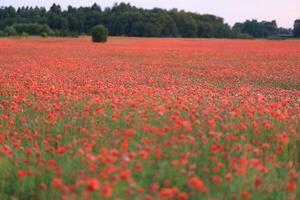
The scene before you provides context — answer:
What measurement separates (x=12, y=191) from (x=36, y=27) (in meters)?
75.2

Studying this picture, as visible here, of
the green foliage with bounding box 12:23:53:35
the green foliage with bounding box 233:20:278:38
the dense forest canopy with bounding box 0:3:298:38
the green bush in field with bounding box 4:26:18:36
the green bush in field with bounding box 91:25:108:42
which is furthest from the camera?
the green foliage with bounding box 233:20:278:38

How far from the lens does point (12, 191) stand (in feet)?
15.7

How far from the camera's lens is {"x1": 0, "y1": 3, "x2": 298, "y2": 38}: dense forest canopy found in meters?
81.6

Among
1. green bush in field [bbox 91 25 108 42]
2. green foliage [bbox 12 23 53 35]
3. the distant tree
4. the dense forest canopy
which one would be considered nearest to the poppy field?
green bush in field [bbox 91 25 108 42]

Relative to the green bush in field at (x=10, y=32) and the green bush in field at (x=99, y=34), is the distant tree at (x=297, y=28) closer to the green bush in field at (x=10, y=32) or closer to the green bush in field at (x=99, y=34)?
the green bush in field at (x=10, y=32)

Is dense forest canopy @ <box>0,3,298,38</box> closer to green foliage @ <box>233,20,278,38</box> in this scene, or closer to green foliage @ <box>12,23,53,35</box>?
green foliage @ <box>12,23,53,35</box>

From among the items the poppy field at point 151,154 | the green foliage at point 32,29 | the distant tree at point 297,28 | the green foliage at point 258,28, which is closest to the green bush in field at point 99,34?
the green foliage at point 32,29

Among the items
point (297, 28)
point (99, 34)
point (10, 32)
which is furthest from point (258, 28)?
point (99, 34)

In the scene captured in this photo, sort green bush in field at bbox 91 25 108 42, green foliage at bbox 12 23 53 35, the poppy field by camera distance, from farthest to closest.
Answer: green foliage at bbox 12 23 53 35, green bush in field at bbox 91 25 108 42, the poppy field

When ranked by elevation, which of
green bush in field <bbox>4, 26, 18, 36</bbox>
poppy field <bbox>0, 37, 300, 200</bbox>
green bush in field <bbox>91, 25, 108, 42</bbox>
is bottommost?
green bush in field <bbox>4, 26, 18, 36</bbox>

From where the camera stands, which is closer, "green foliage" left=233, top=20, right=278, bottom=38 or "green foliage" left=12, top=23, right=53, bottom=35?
"green foliage" left=12, top=23, right=53, bottom=35

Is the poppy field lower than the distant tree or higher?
higher

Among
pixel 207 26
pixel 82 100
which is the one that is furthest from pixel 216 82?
pixel 207 26

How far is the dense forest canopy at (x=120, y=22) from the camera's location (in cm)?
8156
